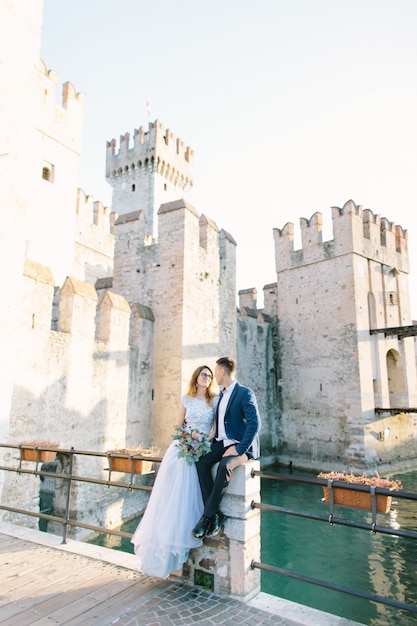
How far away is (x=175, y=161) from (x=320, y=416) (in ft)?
66.7

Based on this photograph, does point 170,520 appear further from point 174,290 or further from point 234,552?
point 174,290

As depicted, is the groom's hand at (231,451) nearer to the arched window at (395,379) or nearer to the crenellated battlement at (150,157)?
the arched window at (395,379)

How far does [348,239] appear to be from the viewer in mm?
18141

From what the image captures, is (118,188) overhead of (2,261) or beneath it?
overhead

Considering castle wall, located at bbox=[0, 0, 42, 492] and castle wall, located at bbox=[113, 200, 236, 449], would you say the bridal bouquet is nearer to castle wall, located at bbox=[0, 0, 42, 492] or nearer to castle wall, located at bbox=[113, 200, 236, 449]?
castle wall, located at bbox=[0, 0, 42, 492]

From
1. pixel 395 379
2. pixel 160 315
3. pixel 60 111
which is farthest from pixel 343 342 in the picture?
pixel 60 111

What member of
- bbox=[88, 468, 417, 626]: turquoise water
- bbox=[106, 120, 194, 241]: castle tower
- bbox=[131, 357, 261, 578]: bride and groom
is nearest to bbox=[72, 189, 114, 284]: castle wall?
bbox=[106, 120, 194, 241]: castle tower

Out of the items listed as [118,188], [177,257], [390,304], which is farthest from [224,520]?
[118,188]

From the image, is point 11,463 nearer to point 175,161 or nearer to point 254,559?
point 254,559

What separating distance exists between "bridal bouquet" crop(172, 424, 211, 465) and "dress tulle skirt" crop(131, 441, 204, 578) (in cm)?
7

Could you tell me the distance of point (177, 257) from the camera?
38.9ft

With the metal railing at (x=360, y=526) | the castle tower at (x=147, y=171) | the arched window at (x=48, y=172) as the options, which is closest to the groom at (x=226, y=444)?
the metal railing at (x=360, y=526)

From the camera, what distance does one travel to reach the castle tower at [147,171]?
27.3 m

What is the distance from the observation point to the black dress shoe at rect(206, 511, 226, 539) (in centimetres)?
302
